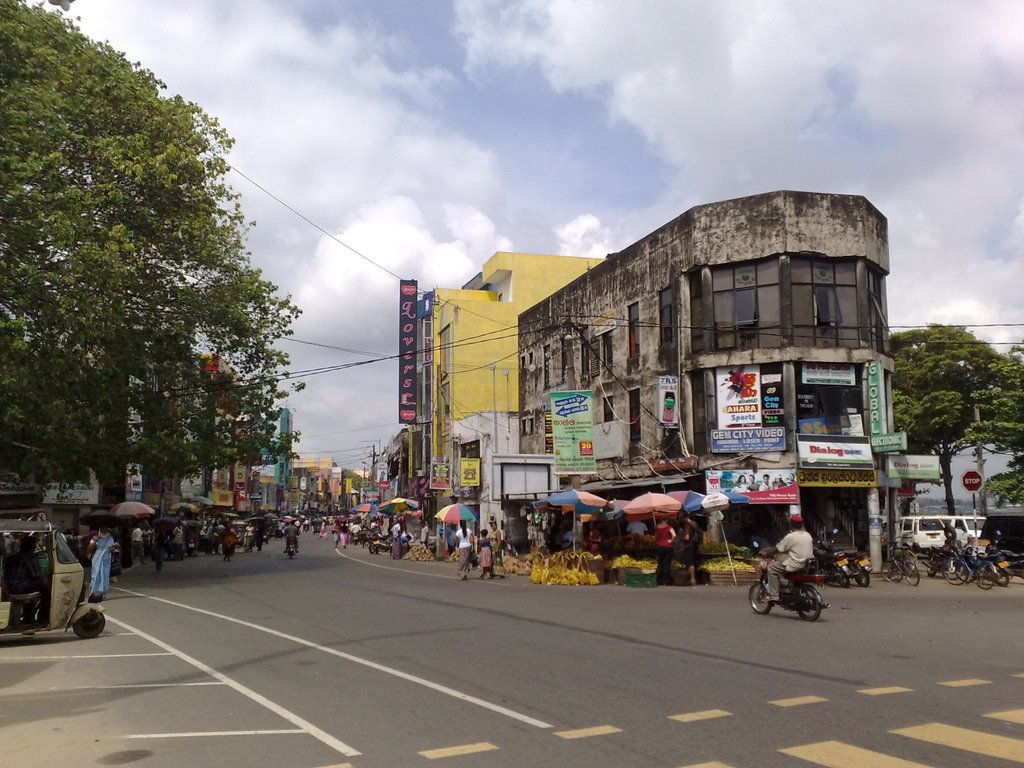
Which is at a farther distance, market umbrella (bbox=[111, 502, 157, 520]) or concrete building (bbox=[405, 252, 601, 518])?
concrete building (bbox=[405, 252, 601, 518])

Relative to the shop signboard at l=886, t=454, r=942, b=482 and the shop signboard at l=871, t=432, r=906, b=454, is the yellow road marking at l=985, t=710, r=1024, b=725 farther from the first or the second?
the shop signboard at l=886, t=454, r=942, b=482

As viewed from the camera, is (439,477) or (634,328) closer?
(634,328)

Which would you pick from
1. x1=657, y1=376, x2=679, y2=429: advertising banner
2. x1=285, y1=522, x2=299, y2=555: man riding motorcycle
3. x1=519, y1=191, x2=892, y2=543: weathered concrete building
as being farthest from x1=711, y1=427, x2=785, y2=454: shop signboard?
x1=285, y1=522, x2=299, y2=555: man riding motorcycle

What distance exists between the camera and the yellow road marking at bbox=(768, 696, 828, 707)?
26.5ft

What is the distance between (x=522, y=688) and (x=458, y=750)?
248 cm

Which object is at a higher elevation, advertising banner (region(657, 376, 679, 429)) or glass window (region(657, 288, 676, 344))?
glass window (region(657, 288, 676, 344))

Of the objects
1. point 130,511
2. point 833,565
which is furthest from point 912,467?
point 130,511

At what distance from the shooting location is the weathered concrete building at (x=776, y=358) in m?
26.8

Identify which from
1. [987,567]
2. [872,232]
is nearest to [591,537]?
[987,567]

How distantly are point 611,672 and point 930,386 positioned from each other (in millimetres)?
40948

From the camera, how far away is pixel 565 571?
81.8 ft

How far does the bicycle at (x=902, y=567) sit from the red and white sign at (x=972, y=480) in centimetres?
487

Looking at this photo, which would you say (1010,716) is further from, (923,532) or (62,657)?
(923,532)

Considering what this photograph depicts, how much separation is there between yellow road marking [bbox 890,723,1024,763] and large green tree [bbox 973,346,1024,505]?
36.0 m
